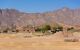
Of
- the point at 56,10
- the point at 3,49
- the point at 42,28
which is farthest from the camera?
the point at 56,10

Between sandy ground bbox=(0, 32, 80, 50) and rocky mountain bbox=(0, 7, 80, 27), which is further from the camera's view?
rocky mountain bbox=(0, 7, 80, 27)

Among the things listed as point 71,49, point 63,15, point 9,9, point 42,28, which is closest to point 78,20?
point 63,15

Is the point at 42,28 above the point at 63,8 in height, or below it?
below

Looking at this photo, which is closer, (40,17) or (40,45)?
(40,45)

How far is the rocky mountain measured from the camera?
16275cm

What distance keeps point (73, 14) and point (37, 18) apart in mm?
25574

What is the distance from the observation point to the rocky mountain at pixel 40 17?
16275 cm

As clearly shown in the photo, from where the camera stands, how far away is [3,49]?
2892cm

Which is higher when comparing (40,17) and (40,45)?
(40,17)

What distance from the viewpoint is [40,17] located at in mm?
177000

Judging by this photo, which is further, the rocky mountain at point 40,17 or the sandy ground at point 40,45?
the rocky mountain at point 40,17

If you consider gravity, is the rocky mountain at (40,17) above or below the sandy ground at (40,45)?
above

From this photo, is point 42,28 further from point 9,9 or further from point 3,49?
point 9,9

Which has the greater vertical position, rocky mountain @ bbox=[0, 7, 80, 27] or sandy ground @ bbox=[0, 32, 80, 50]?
rocky mountain @ bbox=[0, 7, 80, 27]
